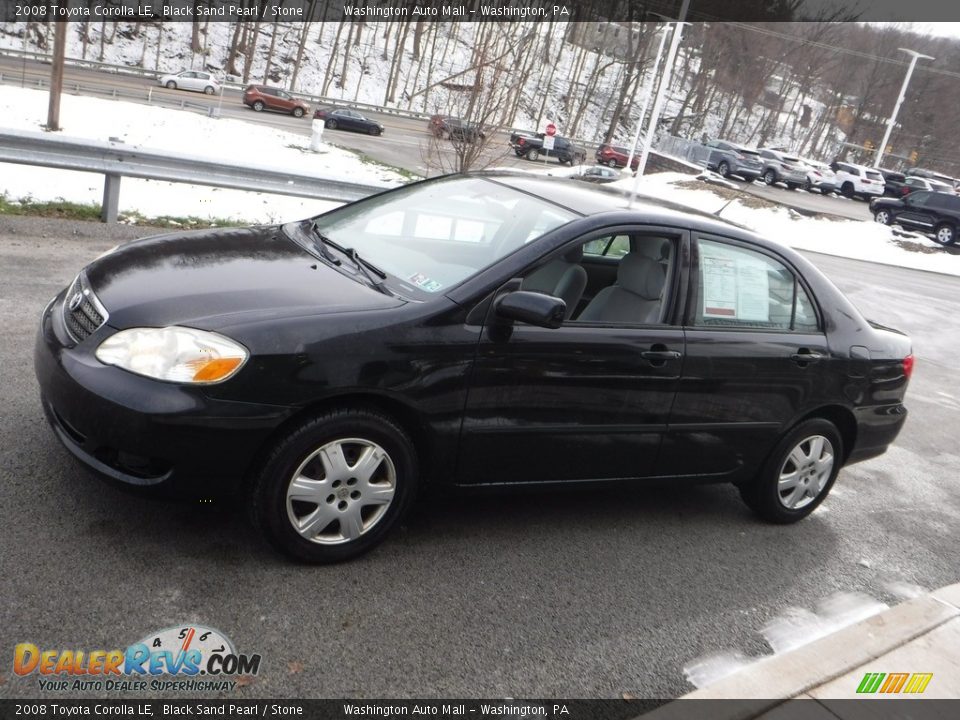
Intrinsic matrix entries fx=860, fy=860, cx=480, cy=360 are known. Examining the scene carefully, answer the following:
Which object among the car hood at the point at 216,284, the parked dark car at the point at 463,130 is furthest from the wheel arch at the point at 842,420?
the parked dark car at the point at 463,130

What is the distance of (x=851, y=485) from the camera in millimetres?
5871

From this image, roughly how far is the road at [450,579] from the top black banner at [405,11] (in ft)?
125

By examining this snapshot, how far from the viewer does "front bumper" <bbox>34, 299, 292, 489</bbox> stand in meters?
3.12

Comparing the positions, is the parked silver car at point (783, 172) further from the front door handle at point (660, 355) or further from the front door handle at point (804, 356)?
the front door handle at point (660, 355)

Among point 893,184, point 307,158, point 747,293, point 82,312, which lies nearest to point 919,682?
point 747,293

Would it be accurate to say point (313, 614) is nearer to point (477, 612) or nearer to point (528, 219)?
point (477, 612)

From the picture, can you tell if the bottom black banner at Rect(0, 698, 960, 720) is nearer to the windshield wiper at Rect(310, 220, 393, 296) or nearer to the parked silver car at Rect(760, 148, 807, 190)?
the windshield wiper at Rect(310, 220, 393, 296)

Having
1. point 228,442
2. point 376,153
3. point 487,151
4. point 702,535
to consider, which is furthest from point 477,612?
point 376,153

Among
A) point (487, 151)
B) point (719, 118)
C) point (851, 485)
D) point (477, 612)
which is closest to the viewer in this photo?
point (477, 612)

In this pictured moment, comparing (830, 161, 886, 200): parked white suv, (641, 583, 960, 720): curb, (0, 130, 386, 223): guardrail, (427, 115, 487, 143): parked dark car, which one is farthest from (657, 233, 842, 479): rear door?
(830, 161, 886, 200): parked white suv

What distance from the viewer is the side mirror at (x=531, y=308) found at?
3.53 meters

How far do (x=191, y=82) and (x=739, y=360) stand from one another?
4976 cm

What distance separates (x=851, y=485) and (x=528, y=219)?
326cm

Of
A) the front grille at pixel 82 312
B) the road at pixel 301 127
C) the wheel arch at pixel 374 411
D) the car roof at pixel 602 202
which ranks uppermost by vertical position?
the car roof at pixel 602 202
